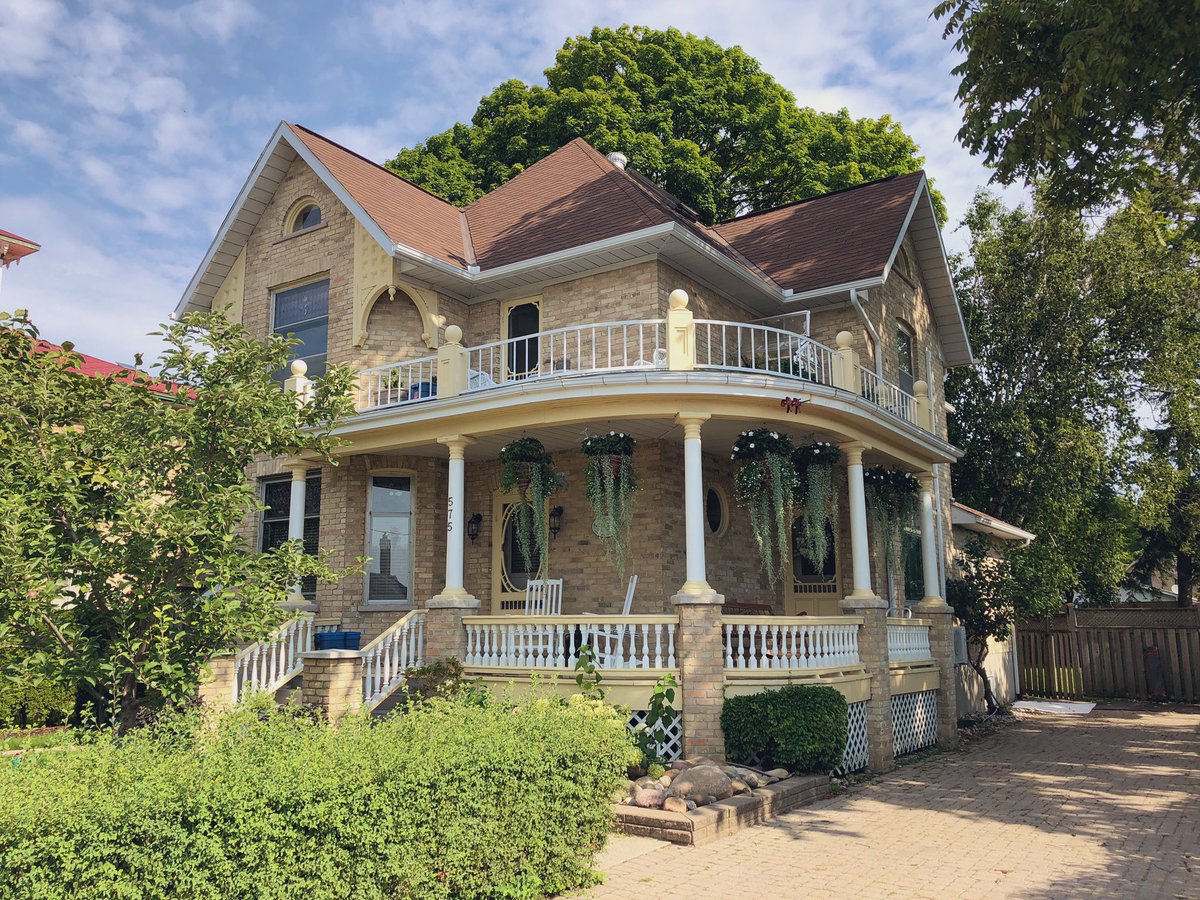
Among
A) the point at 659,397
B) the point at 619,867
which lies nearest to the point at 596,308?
the point at 659,397

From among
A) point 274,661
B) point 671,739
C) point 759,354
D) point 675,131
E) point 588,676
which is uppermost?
point 675,131

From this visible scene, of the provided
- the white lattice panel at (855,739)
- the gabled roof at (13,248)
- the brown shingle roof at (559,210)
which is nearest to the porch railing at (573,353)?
the brown shingle roof at (559,210)

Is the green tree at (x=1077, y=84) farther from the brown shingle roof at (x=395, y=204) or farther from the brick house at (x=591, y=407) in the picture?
the brown shingle roof at (x=395, y=204)

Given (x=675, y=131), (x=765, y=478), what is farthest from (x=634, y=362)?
(x=675, y=131)

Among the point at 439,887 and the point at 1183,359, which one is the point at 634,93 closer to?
the point at 1183,359

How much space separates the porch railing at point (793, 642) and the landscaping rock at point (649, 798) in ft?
7.48

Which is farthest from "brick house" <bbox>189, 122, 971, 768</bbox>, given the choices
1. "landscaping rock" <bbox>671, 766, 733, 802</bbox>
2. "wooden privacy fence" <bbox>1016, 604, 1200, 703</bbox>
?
"wooden privacy fence" <bbox>1016, 604, 1200, 703</bbox>

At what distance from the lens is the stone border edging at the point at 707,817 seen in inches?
313

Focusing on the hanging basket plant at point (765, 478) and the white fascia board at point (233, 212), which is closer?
the hanging basket plant at point (765, 478)

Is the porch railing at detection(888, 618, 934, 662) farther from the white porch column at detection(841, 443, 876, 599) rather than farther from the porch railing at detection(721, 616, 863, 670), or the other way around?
the porch railing at detection(721, 616, 863, 670)

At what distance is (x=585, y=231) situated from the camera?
14.5 meters

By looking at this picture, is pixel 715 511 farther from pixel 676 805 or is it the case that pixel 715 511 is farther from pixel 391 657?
pixel 676 805

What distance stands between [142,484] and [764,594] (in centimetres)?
1005

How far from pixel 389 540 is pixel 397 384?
2.46 meters
